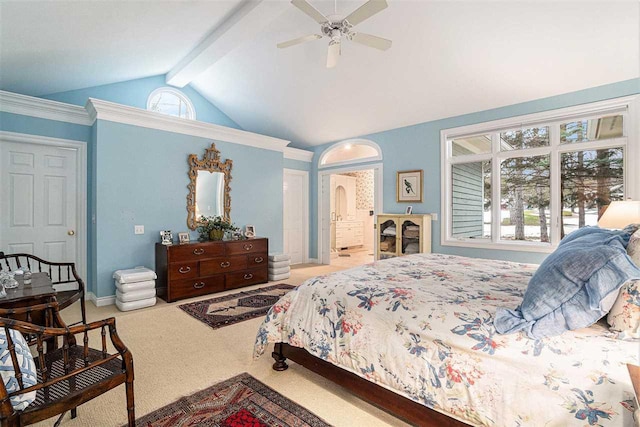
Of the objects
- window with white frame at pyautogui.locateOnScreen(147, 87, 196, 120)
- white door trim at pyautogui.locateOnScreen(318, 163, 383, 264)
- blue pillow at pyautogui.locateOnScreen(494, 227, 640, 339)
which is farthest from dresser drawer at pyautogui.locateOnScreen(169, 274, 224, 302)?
blue pillow at pyautogui.locateOnScreen(494, 227, 640, 339)

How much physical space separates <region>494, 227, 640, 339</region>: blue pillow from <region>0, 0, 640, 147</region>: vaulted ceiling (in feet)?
8.91

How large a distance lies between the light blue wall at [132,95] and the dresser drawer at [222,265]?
9.32 feet

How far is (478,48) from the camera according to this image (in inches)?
139

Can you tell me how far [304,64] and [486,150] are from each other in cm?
295

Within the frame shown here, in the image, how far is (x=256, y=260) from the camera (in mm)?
5012

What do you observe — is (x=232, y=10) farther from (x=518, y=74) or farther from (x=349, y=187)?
(x=349, y=187)

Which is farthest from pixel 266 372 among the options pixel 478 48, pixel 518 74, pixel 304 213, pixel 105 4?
pixel 304 213

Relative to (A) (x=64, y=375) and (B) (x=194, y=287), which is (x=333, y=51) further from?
(B) (x=194, y=287)

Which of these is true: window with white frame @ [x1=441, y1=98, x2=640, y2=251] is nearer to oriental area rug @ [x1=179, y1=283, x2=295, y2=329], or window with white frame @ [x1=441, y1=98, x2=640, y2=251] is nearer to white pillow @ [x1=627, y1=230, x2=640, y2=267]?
white pillow @ [x1=627, y1=230, x2=640, y2=267]

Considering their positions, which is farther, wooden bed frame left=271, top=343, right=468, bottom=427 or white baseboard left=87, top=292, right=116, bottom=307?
white baseboard left=87, top=292, right=116, bottom=307

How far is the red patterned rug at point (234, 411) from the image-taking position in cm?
177

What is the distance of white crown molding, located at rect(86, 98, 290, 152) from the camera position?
3.99 m

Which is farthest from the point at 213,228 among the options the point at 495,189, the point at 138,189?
the point at 495,189

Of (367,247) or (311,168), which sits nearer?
(311,168)
